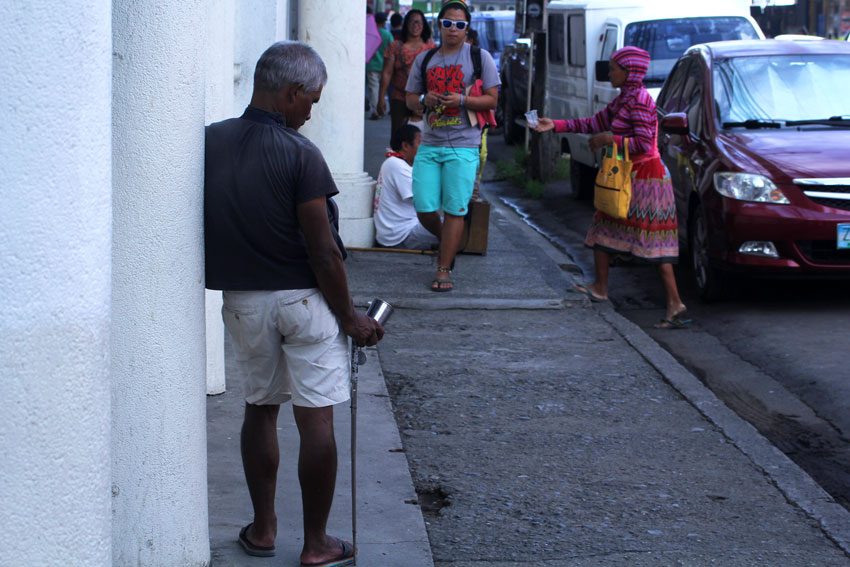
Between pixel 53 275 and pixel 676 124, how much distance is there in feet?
21.4

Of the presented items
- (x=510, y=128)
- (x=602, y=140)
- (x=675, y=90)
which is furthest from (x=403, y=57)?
(x=510, y=128)

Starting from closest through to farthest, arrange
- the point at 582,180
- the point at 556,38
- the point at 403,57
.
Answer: the point at 403,57 → the point at 582,180 → the point at 556,38

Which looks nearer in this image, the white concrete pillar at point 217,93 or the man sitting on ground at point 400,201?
the white concrete pillar at point 217,93

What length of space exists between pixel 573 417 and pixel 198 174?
105 inches

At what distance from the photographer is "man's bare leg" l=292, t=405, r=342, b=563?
3625 mm

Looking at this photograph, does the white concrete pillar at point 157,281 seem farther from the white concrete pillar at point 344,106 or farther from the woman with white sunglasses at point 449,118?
the white concrete pillar at point 344,106

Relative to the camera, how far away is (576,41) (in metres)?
14.5

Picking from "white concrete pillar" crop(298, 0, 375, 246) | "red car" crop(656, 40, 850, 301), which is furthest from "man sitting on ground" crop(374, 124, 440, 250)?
"red car" crop(656, 40, 850, 301)

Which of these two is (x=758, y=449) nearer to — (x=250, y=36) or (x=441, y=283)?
(x=441, y=283)

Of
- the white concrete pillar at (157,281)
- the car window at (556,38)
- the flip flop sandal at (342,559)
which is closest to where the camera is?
the white concrete pillar at (157,281)

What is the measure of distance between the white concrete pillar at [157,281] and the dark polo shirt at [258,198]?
0.07 m

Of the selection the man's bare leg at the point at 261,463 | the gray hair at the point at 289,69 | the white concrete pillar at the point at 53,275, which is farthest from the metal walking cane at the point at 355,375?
the white concrete pillar at the point at 53,275

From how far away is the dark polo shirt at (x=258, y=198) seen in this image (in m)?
3.42

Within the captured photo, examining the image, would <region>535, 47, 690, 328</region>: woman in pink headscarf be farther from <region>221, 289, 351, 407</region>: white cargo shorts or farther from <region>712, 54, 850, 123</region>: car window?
<region>221, 289, 351, 407</region>: white cargo shorts
